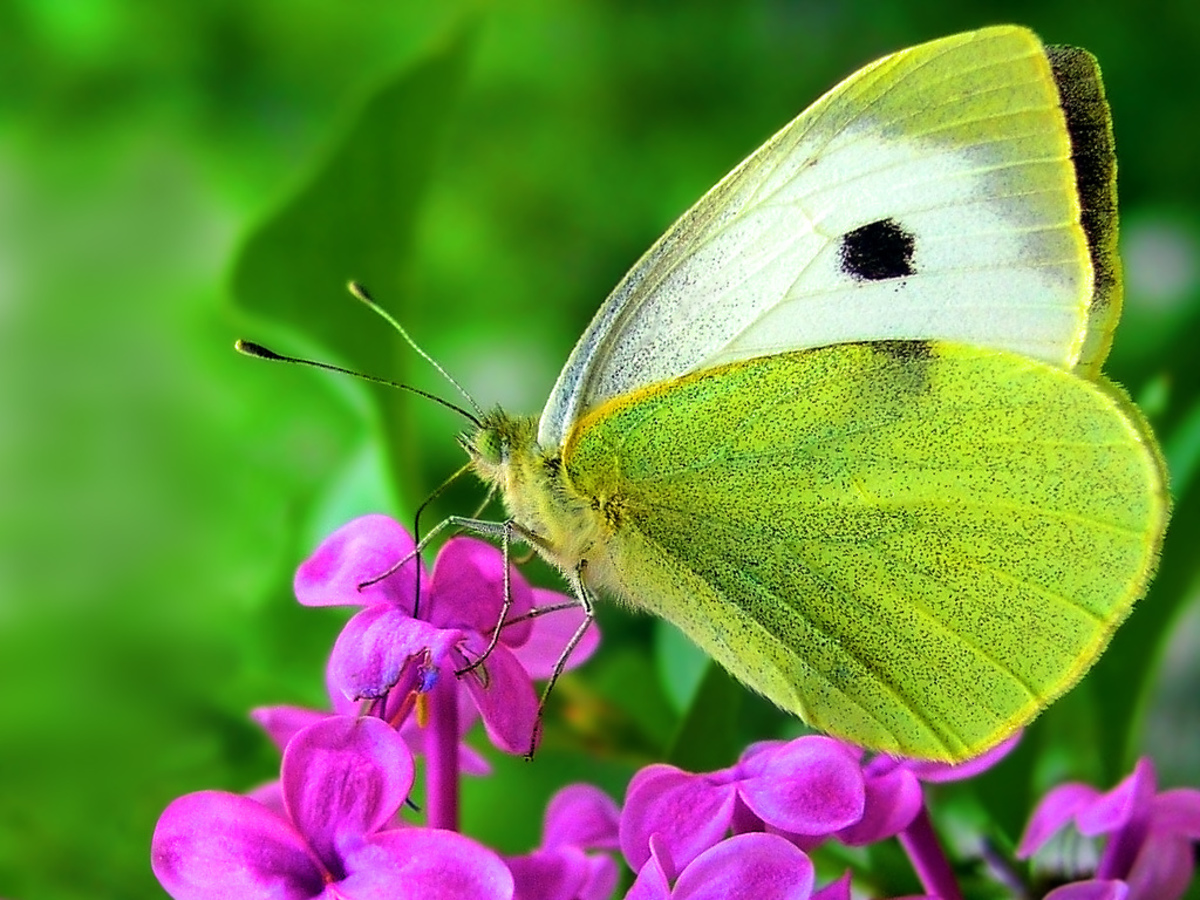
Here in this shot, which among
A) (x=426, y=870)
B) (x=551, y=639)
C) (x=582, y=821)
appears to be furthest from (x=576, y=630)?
(x=426, y=870)

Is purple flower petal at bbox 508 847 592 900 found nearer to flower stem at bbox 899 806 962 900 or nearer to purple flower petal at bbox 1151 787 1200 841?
flower stem at bbox 899 806 962 900

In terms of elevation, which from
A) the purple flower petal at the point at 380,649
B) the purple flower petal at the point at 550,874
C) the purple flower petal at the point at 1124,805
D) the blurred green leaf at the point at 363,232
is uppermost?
Result: the blurred green leaf at the point at 363,232

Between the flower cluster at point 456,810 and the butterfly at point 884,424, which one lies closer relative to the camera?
the flower cluster at point 456,810

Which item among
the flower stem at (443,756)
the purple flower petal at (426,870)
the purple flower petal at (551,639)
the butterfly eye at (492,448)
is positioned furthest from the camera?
the butterfly eye at (492,448)

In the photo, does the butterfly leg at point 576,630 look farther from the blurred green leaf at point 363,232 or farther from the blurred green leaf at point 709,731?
the blurred green leaf at point 363,232

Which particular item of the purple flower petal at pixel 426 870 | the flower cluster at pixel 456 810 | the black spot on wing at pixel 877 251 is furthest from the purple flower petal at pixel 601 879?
the black spot on wing at pixel 877 251
